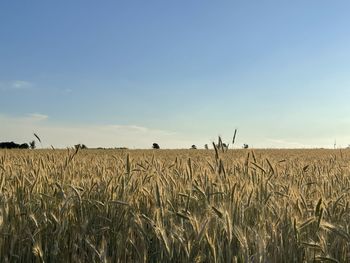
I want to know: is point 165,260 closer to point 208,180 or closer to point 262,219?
point 262,219

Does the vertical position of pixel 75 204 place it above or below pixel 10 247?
above

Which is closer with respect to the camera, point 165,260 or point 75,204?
point 165,260

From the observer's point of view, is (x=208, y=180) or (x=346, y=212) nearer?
(x=346, y=212)

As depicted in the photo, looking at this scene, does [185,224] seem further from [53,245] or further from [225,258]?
[53,245]

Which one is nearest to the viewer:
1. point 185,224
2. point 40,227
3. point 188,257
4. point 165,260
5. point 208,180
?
point 188,257

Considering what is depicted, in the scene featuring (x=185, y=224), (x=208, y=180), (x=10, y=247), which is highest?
(x=208, y=180)

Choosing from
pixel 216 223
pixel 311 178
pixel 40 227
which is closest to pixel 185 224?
pixel 216 223

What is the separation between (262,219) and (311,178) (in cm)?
300

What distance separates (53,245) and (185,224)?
88 centimetres

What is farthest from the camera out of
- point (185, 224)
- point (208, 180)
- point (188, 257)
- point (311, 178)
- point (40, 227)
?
point (311, 178)

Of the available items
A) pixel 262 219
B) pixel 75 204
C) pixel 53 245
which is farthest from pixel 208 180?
pixel 53 245

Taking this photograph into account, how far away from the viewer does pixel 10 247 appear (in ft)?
9.73

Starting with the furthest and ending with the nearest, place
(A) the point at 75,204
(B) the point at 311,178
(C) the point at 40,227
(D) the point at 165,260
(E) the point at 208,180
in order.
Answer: (B) the point at 311,178
(E) the point at 208,180
(A) the point at 75,204
(C) the point at 40,227
(D) the point at 165,260

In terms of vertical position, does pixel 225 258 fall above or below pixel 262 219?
below
